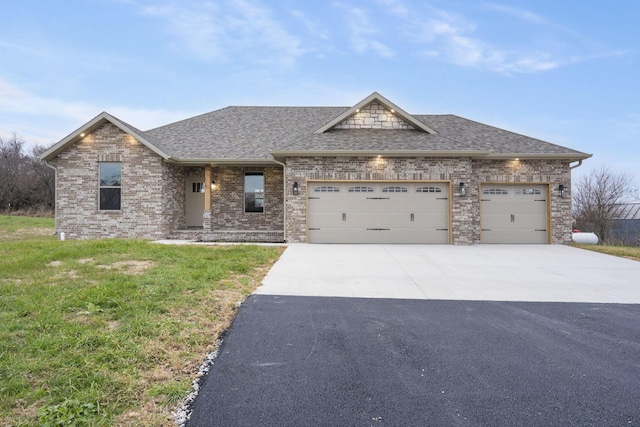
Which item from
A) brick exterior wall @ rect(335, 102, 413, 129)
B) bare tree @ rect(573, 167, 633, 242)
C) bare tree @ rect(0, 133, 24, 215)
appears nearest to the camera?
brick exterior wall @ rect(335, 102, 413, 129)

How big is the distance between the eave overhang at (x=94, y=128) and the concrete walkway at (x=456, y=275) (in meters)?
6.71

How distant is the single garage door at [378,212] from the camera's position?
11297 mm

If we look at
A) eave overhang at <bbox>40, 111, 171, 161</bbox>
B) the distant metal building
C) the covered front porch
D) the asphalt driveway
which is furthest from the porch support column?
the distant metal building

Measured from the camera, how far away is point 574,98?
23.5m

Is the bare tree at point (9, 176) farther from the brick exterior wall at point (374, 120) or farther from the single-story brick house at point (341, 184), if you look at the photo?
the brick exterior wall at point (374, 120)

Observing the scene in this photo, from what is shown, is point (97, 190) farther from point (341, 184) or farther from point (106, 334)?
point (106, 334)

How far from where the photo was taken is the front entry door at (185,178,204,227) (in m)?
13.8

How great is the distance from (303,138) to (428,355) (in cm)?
999

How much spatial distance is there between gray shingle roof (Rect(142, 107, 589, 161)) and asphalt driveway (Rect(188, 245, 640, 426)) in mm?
6338

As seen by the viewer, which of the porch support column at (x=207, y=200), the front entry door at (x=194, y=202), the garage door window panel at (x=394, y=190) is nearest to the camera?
the garage door window panel at (x=394, y=190)

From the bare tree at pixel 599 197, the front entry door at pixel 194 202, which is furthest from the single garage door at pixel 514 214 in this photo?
the bare tree at pixel 599 197

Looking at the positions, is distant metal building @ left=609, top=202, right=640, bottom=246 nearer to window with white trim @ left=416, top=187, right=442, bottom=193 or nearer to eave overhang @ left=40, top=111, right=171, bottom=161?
window with white trim @ left=416, top=187, right=442, bottom=193

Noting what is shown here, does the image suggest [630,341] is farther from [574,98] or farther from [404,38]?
[574,98]

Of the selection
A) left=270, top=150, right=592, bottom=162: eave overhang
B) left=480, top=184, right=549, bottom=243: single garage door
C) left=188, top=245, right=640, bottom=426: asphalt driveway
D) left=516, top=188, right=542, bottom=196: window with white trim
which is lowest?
left=188, top=245, right=640, bottom=426: asphalt driveway
